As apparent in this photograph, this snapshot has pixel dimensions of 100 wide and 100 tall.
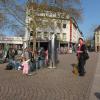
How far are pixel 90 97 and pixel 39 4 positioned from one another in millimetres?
32727

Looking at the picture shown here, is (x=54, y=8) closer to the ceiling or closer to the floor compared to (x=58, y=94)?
closer to the ceiling

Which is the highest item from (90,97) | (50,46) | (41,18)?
(41,18)

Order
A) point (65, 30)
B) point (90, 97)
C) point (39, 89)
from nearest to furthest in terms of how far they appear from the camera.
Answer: point (90, 97)
point (39, 89)
point (65, 30)

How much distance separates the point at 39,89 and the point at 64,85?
1.43 meters

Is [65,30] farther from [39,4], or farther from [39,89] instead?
[39,89]

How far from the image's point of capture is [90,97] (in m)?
9.82

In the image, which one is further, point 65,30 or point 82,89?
point 65,30

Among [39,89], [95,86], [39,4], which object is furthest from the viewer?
[39,4]

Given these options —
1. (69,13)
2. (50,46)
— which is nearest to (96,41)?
(69,13)

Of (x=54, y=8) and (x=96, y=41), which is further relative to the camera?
(x=96, y=41)

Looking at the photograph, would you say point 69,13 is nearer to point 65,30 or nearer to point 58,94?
point 58,94

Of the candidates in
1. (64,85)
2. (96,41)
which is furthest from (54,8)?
(96,41)

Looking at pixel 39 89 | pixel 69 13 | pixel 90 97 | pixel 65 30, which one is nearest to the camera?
pixel 90 97

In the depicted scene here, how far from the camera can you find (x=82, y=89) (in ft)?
37.9
